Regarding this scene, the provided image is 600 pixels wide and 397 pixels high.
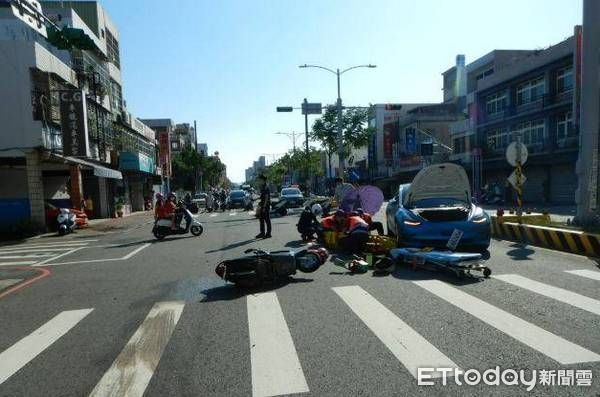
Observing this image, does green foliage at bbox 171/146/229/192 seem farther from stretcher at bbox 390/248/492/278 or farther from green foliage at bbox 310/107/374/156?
stretcher at bbox 390/248/492/278

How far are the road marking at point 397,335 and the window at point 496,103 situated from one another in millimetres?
38139

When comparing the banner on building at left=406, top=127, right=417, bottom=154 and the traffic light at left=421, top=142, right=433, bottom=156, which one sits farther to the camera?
the banner on building at left=406, top=127, right=417, bottom=154

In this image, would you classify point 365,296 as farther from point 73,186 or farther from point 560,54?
point 560,54

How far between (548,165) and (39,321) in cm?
3570

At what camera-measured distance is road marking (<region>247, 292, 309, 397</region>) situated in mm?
3713

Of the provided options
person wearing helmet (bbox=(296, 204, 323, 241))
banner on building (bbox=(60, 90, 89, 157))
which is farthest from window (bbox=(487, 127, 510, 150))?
banner on building (bbox=(60, 90, 89, 157))

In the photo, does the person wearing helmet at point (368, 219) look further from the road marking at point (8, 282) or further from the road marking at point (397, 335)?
the road marking at point (8, 282)

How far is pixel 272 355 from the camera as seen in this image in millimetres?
4414

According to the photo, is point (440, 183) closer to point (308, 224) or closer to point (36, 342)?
point (308, 224)

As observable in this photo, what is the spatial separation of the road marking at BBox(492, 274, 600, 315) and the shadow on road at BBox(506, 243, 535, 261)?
1937 mm

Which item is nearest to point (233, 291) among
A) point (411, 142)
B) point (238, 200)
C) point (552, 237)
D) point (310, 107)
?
point (552, 237)

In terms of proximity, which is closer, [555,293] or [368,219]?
[555,293]

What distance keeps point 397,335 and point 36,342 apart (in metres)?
4.04

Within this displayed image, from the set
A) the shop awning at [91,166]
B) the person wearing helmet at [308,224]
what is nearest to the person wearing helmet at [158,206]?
the person wearing helmet at [308,224]
